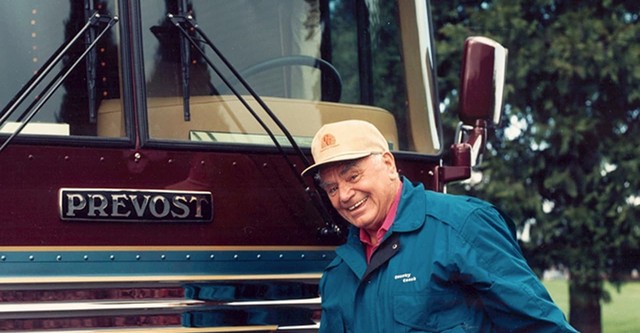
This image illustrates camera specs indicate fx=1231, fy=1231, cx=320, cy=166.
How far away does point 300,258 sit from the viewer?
4.38 metres

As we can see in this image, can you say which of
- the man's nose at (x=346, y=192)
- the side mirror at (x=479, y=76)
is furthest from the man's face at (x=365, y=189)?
the side mirror at (x=479, y=76)

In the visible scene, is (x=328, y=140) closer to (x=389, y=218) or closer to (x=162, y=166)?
(x=389, y=218)

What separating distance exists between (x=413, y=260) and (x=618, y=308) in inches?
632

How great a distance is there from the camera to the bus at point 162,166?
3887mm

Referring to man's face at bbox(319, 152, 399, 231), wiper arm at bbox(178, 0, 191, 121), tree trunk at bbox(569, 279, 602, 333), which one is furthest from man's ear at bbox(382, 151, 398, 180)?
tree trunk at bbox(569, 279, 602, 333)

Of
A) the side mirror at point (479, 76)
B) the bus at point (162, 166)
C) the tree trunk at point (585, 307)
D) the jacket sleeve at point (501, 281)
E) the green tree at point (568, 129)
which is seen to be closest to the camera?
the jacket sleeve at point (501, 281)

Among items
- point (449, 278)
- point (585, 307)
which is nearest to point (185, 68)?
point (449, 278)

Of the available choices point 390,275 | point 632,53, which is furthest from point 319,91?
point 632,53

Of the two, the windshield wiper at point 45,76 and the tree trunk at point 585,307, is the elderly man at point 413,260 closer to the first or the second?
the windshield wiper at point 45,76

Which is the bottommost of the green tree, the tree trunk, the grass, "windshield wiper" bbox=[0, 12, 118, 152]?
the grass

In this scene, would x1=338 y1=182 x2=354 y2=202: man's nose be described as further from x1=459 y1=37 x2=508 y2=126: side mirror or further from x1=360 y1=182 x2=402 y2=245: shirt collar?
x1=459 y1=37 x2=508 y2=126: side mirror

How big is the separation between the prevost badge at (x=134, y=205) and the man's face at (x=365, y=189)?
1.97ft

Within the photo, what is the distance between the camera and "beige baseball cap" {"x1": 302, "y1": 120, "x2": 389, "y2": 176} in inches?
146

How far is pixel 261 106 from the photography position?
443 centimetres
